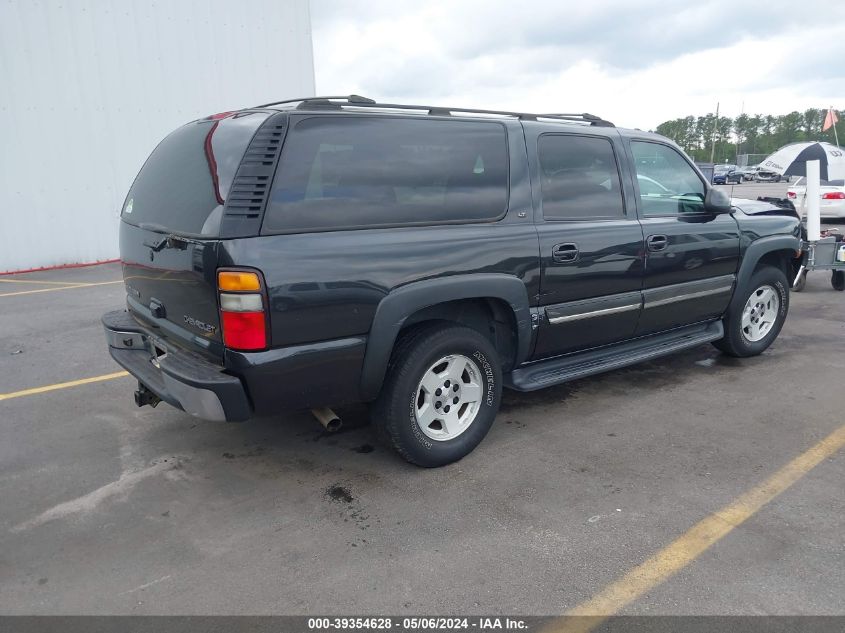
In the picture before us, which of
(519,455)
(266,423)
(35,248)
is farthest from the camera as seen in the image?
(35,248)

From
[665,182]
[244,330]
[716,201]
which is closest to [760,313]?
[716,201]

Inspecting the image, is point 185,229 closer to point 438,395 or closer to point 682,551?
point 438,395

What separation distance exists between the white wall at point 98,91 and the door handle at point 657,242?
11452 mm

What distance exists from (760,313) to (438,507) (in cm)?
377

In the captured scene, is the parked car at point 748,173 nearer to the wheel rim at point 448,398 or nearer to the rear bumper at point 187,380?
the wheel rim at point 448,398

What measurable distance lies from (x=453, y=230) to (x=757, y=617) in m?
2.21

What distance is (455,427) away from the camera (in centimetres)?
363

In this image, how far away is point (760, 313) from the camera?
17.9 feet

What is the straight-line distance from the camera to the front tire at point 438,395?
333 cm

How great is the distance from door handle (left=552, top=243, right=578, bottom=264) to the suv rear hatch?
182 cm

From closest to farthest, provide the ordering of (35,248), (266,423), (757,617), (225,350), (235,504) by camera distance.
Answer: (757,617)
(225,350)
(235,504)
(266,423)
(35,248)

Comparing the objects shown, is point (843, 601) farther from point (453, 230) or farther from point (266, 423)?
point (266, 423)

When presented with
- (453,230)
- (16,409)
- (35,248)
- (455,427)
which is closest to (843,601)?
(455,427)

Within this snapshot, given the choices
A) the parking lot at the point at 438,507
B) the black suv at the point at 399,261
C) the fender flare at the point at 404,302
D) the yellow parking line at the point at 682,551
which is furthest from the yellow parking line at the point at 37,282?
the yellow parking line at the point at 682,551
